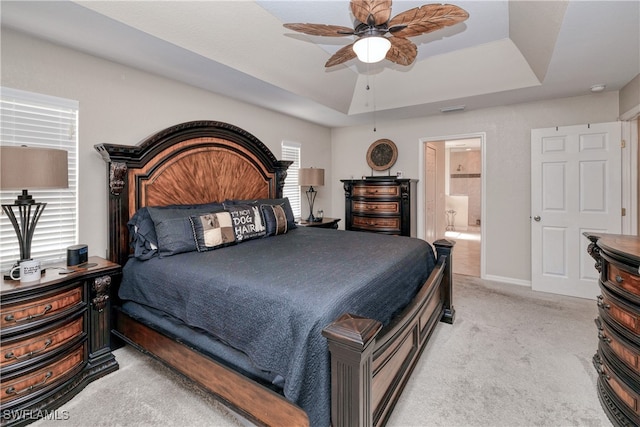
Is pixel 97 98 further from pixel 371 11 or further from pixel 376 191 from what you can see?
pixel 376 191

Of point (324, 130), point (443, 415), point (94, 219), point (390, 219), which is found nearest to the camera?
point (443, 415)

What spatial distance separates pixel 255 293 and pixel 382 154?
14.0 ft

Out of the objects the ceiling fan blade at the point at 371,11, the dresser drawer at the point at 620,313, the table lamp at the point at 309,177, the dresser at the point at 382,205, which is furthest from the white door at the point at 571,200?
the ceiling fan blade at the point at 371,11

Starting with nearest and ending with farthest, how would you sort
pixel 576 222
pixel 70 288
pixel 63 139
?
pixel 70 288 → pixel 63 139 → pixel 576 222

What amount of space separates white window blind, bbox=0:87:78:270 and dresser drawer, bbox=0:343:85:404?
795 millimetres

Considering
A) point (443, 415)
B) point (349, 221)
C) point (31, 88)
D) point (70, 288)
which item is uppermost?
point (31, 88)

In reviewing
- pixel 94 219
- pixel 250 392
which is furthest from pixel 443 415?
pixel 94 219

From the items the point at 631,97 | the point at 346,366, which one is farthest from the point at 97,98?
the point at 631,97

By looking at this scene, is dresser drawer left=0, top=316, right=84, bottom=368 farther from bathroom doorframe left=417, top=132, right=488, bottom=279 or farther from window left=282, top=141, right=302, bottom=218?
bathroom doorframe left=417, top=132, right=488, bottom=279

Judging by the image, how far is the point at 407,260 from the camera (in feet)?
7.76

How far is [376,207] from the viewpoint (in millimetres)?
4832

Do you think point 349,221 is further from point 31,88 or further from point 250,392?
point 31,88

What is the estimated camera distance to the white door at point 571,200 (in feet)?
11.9

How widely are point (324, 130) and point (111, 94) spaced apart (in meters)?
3.65
